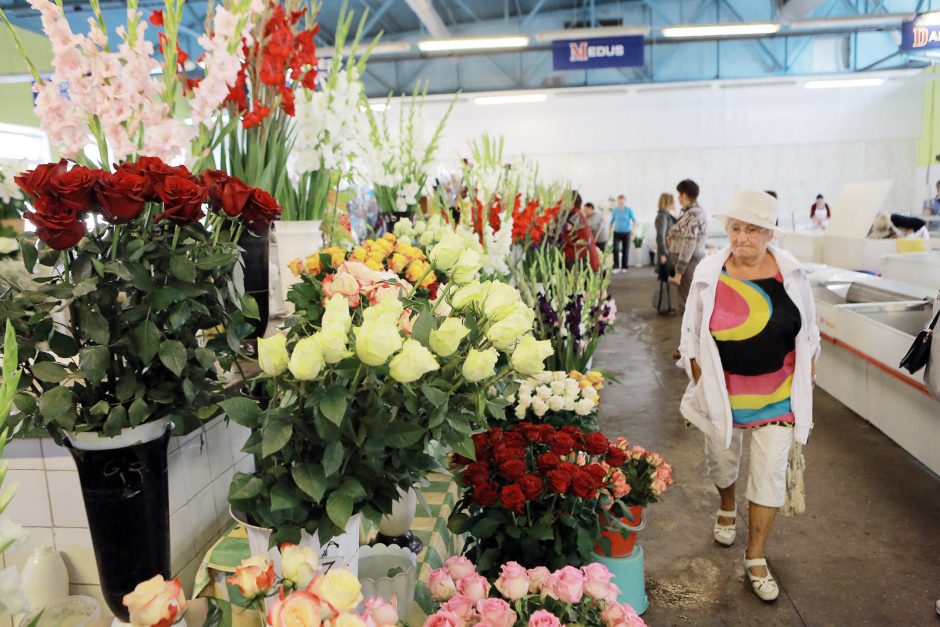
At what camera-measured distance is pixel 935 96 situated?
14398 mm

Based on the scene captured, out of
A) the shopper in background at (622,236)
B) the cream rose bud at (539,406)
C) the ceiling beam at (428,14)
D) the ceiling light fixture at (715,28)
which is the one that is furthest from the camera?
the shopper in background at (622,236)

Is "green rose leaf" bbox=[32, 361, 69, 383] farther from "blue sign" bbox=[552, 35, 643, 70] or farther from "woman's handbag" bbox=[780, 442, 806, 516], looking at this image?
"blue sign" bbox=[552, 35, 643, 70]

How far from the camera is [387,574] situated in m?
1.20

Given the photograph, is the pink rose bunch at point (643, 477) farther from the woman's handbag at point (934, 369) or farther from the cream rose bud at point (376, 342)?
the cream rose bud at point (376, 342)

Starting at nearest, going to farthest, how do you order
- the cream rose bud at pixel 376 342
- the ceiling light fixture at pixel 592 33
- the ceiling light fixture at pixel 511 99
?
the cream rose bud at pixel 376 342
the ceiling light fixture at pixel 592 33
the ceiling light fixture at pixel 511 99

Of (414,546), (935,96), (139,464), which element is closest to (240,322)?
(139,464)

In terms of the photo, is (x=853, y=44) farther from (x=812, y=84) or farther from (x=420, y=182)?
(x=420, y=182)

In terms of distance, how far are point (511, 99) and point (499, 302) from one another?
15.2m

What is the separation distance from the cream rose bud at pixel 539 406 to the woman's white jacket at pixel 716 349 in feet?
2.76

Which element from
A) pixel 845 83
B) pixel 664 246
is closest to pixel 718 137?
pixel 845 83

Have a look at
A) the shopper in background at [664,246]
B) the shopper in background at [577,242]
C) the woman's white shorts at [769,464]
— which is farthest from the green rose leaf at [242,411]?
the shopper in background at [664,246]

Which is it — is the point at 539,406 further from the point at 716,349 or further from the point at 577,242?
the point at 577,242

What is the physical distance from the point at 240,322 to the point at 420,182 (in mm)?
1837

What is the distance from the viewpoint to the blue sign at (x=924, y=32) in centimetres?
930
